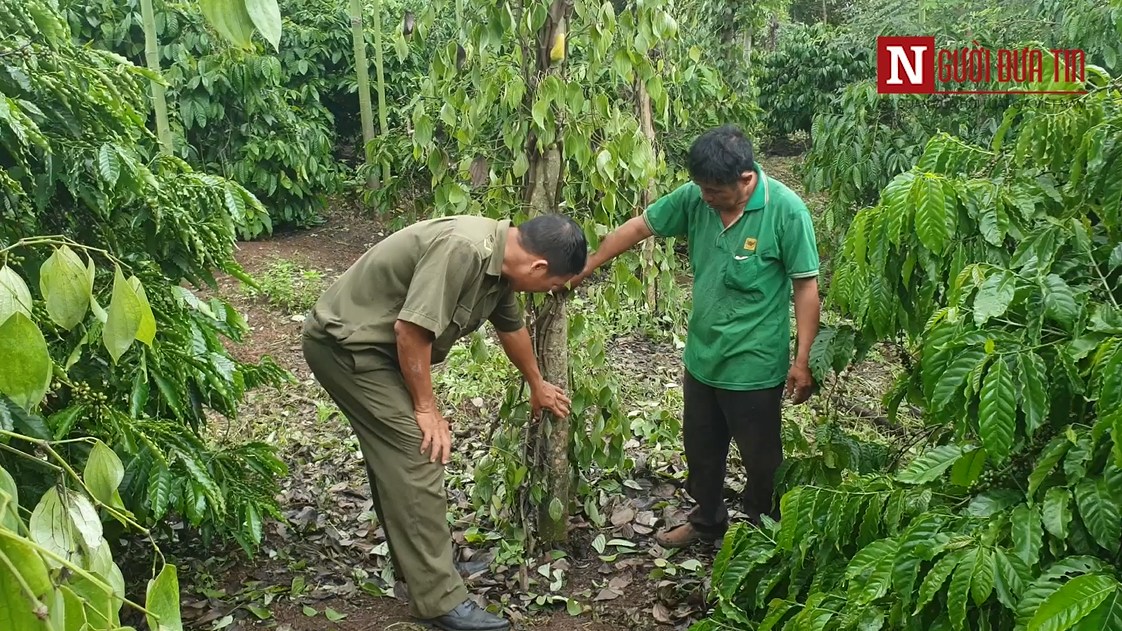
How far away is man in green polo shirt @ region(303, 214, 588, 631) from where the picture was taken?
265 cm

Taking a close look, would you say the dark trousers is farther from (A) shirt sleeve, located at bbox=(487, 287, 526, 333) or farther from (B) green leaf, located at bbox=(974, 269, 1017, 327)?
(B) green leaf, located at bbox=(974, 269, 1017, 327)

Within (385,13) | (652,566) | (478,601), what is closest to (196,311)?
(478,601)

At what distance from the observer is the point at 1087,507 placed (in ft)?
5.46

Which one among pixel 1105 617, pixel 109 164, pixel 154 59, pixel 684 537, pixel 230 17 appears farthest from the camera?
pixel 154 59

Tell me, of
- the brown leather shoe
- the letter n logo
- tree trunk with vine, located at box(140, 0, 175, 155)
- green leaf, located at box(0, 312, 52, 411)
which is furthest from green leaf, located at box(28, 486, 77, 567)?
the letter n logo

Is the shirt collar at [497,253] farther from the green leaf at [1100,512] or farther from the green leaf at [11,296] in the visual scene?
the green leaf at [11,296]

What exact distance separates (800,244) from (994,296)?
1.15 metres

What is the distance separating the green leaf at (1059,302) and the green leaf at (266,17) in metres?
1.67

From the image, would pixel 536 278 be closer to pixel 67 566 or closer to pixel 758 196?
pixel 758 196

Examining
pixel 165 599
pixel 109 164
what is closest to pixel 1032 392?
pixel 165 599

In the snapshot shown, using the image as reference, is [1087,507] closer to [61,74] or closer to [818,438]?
[818,438]

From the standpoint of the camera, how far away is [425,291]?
8.52ft

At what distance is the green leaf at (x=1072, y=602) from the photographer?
1390 millimetres

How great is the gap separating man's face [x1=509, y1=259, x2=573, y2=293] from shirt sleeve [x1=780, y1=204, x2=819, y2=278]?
75cm
